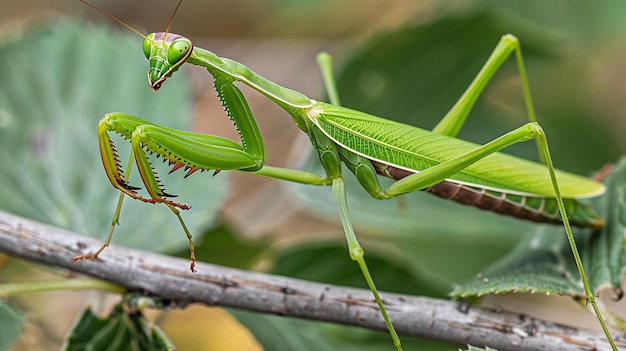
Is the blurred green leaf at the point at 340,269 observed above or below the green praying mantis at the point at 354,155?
below

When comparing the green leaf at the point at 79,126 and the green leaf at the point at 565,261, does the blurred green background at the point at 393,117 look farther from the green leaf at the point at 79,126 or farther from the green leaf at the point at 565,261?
the green leaf at the point at 565,261

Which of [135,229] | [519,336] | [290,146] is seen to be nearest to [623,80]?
[290,146]

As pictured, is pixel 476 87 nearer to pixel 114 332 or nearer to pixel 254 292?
pixel 254 292

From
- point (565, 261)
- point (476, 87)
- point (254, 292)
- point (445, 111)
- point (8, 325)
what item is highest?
point (476, 87)

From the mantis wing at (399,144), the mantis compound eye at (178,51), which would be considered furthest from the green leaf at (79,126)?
the mantis compound eye at (178,51)

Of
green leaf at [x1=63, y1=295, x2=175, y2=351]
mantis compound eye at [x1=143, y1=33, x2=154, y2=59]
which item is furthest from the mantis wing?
green leaf at [x1=63, y1=295, x2=175, y2=351]

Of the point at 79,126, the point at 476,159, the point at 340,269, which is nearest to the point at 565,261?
the point at 476,159

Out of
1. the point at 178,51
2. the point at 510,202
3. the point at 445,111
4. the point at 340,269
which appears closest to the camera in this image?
the point at 178,51
